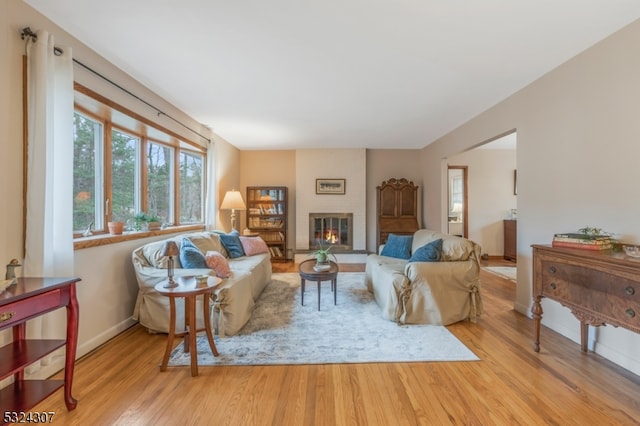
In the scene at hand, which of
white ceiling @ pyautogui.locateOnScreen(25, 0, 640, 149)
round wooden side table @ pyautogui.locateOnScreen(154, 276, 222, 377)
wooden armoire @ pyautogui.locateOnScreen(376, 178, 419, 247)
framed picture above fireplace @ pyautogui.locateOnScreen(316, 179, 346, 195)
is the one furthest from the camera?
framed picture above fireplace @ pyautogui.locateOnScreen(316, 179, 346, 195)

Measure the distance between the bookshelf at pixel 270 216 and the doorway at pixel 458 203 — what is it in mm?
3767

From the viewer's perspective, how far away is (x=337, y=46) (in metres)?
2.21

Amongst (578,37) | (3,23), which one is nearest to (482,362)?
(578,37)

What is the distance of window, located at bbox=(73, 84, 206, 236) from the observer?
2.50m

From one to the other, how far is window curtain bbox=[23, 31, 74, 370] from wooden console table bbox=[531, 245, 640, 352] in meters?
3.66

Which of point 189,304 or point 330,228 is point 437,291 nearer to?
point 189,304

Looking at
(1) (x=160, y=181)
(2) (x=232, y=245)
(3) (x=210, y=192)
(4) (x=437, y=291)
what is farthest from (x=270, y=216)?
(4) (x=437, y=291)

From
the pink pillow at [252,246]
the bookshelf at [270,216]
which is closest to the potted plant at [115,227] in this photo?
the pink pillow at [252,246]

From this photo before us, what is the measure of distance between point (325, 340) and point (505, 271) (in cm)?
413

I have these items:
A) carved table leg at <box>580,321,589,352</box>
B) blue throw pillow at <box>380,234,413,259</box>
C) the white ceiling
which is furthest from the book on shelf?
blue throw pillow at <box>380,234,413,259</box>

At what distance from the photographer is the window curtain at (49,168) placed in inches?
70.8

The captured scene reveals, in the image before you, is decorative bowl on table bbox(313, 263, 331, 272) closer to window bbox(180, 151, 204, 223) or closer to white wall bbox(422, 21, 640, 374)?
white wall bbox(422, 21, 640, 374)

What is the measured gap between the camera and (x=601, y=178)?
221 centimetres

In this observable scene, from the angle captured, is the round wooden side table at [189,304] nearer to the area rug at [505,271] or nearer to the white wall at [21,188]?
the white wall at [21,188]
